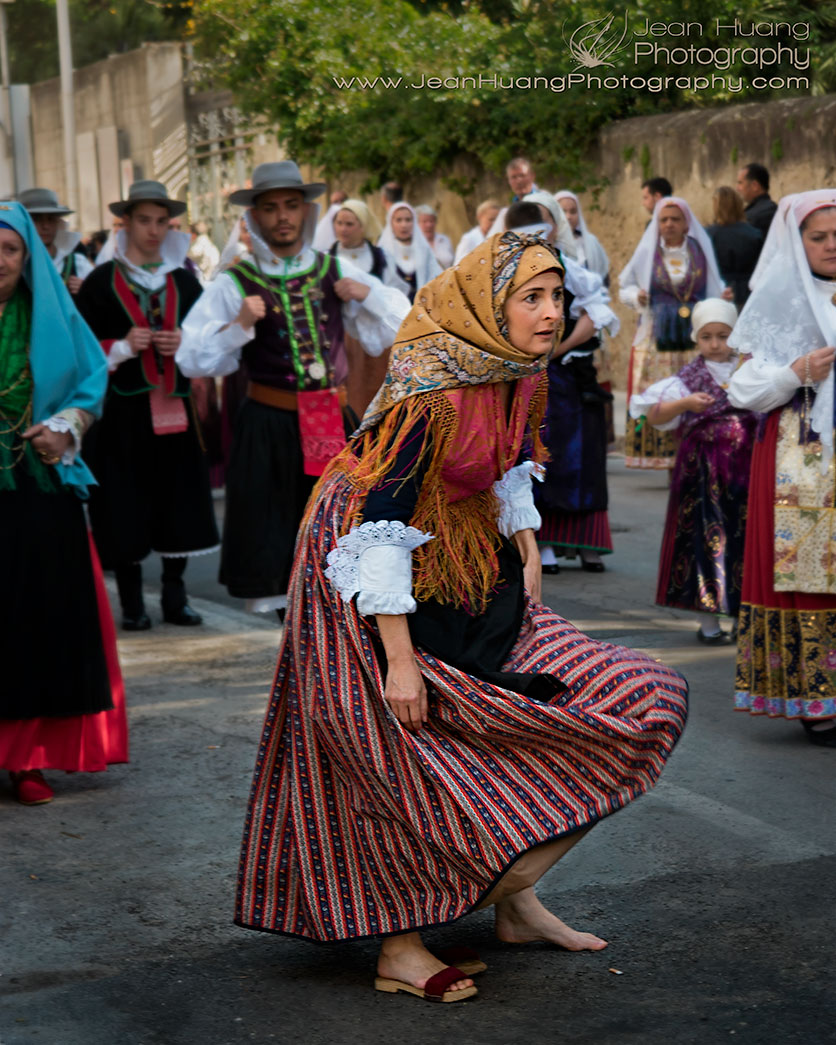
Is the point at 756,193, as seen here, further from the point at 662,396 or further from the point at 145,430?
the point at 145,430

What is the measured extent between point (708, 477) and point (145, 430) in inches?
109

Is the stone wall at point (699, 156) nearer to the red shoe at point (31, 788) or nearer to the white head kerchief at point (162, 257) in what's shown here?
the white head kerchief at point (162, 257)

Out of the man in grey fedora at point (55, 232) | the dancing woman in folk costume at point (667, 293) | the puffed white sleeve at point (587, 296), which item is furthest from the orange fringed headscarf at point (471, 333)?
the dancing woman in folk costume at point (667, 293)

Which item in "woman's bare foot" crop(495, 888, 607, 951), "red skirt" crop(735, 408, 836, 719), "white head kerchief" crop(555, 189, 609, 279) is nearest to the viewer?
"woman's bare foot" crop(495, 888, 607, 951)

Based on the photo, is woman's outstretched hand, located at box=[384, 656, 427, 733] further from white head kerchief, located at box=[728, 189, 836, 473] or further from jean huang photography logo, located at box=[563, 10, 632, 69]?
jean huang photography logo, located at box=[563, 10, 632, 69]

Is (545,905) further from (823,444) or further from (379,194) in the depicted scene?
(379,194)

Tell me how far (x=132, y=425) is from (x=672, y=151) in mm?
8108

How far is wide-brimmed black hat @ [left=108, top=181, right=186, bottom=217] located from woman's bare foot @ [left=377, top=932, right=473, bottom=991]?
495cm

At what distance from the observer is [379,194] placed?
63.8 feet

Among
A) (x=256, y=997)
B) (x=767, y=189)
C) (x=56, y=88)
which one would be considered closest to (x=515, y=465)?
(x=256, y=997)

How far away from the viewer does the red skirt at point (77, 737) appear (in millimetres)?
5125

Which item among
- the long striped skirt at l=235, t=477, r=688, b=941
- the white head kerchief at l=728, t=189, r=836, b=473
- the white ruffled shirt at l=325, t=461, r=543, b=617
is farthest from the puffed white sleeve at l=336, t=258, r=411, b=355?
the white ruffled shirt at l=325, t=461, r=543, b=617

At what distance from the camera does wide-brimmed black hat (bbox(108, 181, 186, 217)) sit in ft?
25.2

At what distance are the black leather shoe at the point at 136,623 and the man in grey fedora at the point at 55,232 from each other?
2239mm
